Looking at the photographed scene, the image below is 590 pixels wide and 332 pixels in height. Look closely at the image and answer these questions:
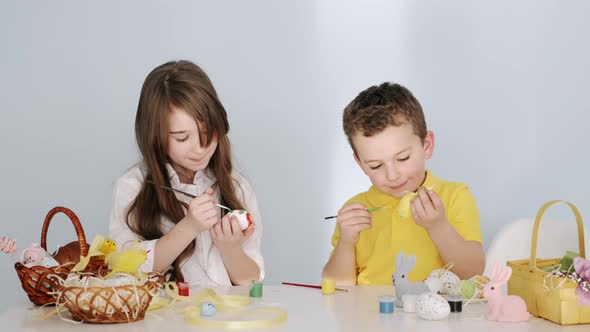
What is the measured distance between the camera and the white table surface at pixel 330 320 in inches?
62.6

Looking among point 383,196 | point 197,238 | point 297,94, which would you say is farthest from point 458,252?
point 297,94

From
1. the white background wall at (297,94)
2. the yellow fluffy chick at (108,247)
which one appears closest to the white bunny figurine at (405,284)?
the yellow fluffy chick at (108,247)

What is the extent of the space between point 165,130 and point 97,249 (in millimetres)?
649

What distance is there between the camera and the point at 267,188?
315cm

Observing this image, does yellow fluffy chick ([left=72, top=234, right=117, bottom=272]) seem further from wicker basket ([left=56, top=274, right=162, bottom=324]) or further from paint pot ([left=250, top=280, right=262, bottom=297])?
paint pot ([left=250, top=280, right=262, bottom=297])

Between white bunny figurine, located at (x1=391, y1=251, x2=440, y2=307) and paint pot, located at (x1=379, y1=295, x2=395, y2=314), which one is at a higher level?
white bunny figurine, located at (x1=391, y1=251, x2=440, y2=307)

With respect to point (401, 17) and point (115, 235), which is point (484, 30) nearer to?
point (401, 17)

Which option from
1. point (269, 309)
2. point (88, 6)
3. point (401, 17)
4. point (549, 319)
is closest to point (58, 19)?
point (88, 6)

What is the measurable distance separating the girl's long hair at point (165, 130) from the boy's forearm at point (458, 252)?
0.63 meters

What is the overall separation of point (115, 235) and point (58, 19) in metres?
1.02

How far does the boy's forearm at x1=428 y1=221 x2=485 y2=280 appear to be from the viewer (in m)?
2.13

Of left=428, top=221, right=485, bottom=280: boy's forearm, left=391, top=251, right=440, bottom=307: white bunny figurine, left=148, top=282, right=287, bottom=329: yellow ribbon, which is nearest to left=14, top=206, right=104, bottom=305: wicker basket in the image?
left=148, top=282, right=287, bottom=329: yellow ribbon

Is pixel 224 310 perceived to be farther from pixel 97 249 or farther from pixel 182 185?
pixel 182 185

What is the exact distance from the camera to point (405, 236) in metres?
2.33
